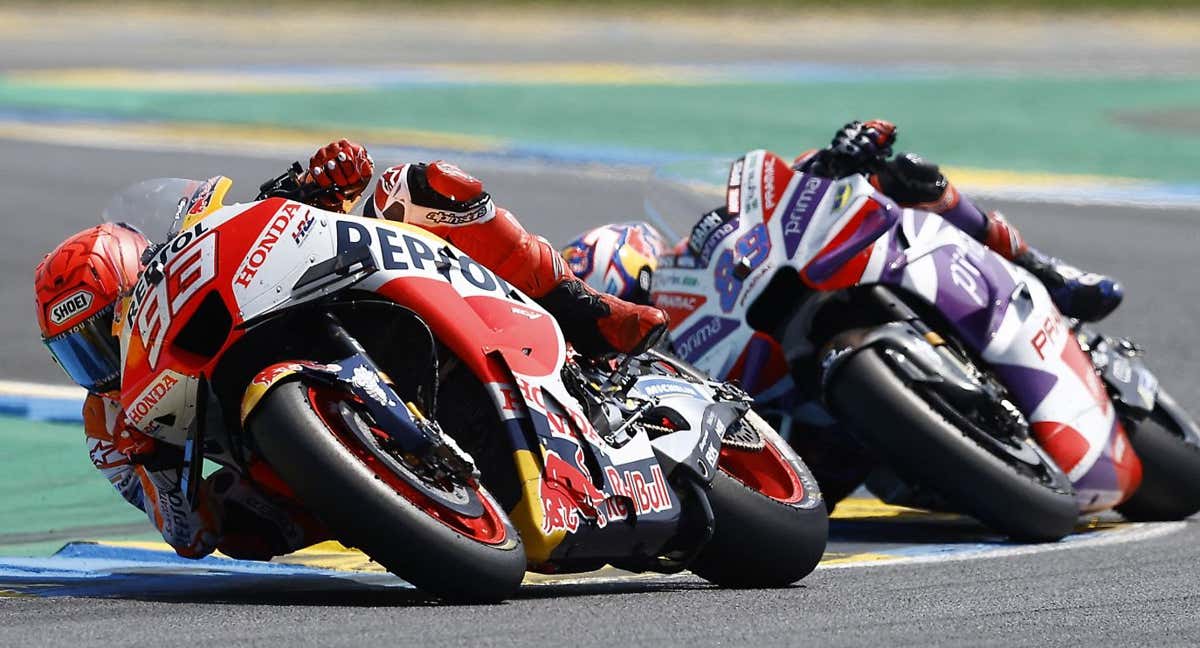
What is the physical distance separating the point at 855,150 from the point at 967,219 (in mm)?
598

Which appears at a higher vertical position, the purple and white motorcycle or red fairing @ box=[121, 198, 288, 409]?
red fairing @ box=[121, 198, 288, 409]

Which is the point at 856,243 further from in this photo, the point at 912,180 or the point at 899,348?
the point at 912,180

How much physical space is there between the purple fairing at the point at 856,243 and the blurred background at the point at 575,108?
2.42 metres

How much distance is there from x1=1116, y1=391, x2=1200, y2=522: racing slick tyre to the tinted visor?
3.77 meters

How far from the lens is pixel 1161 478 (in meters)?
7.47

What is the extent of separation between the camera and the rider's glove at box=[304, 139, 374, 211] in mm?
5395

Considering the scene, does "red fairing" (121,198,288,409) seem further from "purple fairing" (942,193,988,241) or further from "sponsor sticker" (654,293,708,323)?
"purple fairing" (942,193,988,241)

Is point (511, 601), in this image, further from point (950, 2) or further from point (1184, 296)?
point (950, 2)

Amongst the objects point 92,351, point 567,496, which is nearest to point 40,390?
point 92,351

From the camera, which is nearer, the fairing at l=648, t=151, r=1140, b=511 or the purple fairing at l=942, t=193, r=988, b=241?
the fairing at l=648, t=151, r=1140, b=511

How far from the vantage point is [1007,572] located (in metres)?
5.86

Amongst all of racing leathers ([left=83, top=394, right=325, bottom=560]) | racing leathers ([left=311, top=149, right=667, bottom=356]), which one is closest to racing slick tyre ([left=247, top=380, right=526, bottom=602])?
racing leathers ([left=83, top=394, right=325, bottom=560])

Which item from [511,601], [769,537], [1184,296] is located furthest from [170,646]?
[1184,296]

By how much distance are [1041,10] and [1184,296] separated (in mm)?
24486
